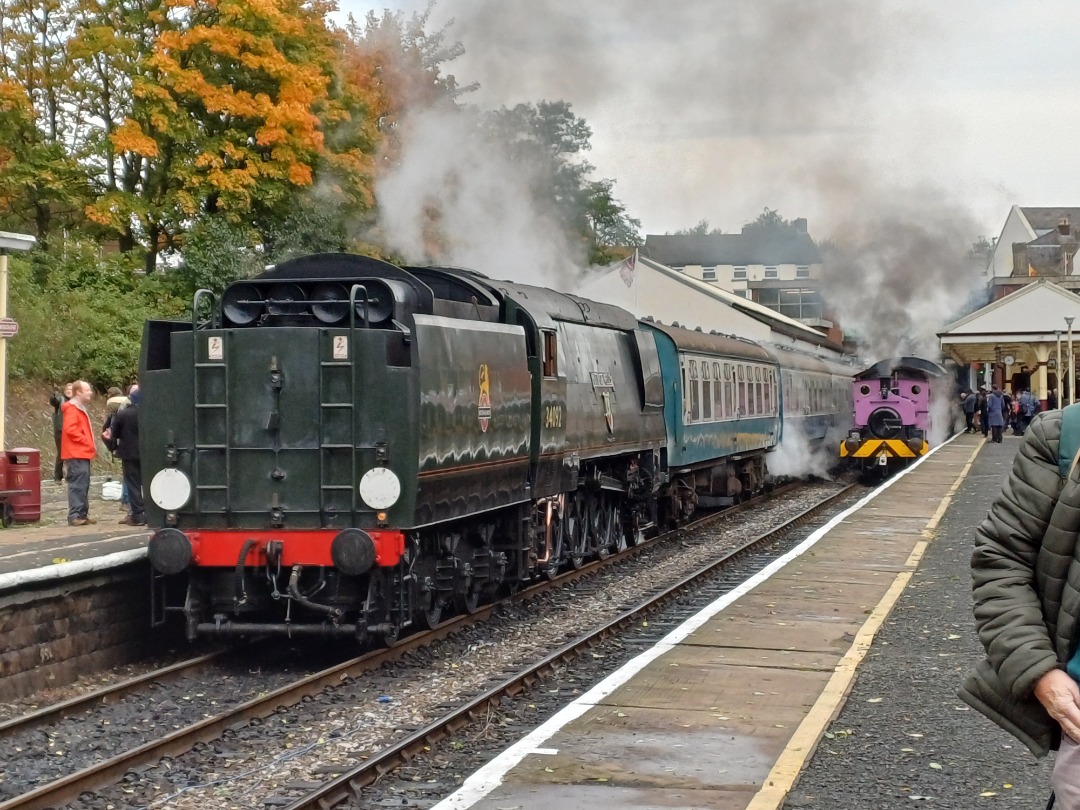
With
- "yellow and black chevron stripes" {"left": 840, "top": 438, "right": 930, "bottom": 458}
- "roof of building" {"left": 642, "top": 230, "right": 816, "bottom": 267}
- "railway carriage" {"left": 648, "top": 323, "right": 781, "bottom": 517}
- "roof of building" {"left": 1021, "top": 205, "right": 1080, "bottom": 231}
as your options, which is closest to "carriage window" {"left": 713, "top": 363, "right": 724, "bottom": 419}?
"railway carriage" {"left": 648, "top": 323, "right": 781, "bottom": 517}

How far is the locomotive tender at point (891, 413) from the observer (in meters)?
30.0

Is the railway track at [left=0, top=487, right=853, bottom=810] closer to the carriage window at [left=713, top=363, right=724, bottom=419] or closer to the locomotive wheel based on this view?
the locomotive wheel

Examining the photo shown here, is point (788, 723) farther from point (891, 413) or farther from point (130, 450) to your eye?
point (891, 413)

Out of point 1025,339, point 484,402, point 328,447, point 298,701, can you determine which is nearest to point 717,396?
point 484,402

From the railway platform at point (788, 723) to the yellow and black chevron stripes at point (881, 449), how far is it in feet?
56.1

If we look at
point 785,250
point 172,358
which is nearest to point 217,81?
point 172,358

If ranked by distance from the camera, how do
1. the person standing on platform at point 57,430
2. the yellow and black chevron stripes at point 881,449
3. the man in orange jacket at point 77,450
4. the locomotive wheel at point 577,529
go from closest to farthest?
the locomotive wheel at point 577,529, the man in orange jacket at point 77,450, the person standing on platform at point 57,430, the yellow and black chevron stripes at point 881,449

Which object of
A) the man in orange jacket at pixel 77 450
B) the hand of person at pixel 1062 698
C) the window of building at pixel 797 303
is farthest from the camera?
the window of building at pixel 797 303

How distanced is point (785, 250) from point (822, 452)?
74.0 m

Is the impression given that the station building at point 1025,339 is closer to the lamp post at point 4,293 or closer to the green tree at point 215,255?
the green tree at point 215,255

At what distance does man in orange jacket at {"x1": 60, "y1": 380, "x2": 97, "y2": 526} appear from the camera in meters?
15.0

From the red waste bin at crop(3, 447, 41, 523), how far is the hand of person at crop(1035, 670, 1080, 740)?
44.5ft

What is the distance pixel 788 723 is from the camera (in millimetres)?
7469

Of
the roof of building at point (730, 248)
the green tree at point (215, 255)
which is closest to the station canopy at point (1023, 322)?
the green tree at point (215, 255)
